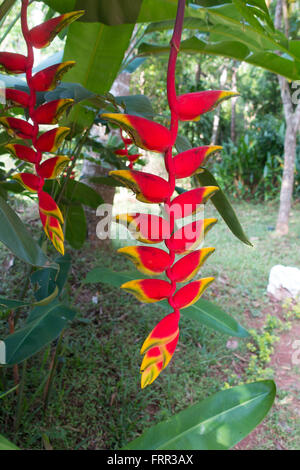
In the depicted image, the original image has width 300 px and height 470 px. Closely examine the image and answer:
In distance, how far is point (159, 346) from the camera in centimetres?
26

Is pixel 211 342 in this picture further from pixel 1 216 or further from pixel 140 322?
pixel 1 216

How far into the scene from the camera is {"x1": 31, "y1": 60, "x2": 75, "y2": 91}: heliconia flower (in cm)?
30

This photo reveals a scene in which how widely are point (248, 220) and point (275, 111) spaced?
338cm

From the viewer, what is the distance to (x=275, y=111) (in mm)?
6379

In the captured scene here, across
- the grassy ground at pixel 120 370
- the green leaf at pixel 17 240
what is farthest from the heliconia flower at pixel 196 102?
the grassy ground at pixel 120 370

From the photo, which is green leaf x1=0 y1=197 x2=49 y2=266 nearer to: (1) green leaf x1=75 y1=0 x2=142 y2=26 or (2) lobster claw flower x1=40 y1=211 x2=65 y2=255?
(2) lobster claw flower x1=40 y1=211 x2=65 y2=255

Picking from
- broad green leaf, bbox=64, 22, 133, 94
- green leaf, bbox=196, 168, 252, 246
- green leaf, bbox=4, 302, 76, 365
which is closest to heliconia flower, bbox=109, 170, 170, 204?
green leaf, bbox=196, 168, 252, 246

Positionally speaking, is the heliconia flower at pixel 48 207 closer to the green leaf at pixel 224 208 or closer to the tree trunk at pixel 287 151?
the green leaf at pixel 224 208

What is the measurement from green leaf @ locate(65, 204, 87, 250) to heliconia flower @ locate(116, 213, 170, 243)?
3.58 ft

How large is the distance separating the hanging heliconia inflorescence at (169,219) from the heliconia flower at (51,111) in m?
0.06

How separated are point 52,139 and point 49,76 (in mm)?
51

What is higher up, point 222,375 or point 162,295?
point 162,295

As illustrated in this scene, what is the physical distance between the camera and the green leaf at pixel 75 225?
1.35 meters

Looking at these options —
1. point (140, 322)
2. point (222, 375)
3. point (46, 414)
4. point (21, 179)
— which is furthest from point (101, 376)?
point (21, 179)
